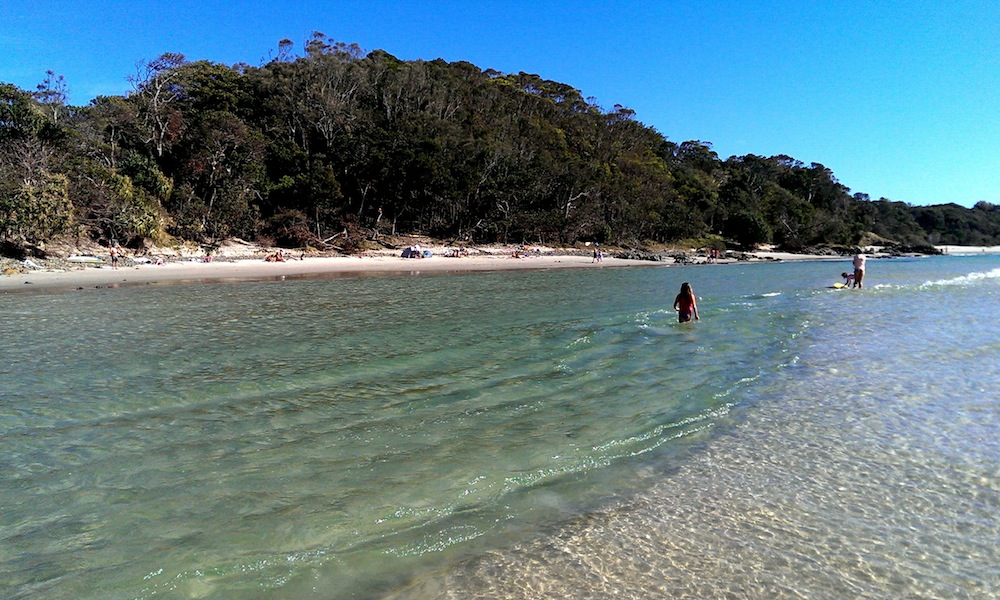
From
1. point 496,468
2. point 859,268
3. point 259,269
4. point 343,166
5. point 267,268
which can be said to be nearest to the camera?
point 496,468

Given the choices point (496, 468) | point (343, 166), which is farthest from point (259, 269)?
point (496, 468)

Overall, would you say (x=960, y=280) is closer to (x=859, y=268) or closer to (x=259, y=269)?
(x=859, y=268)

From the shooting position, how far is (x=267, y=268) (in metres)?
30.5

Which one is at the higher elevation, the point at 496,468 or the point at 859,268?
the point at 859,268

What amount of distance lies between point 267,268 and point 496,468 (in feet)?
95.4

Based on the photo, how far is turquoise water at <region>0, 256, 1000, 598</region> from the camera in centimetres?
326

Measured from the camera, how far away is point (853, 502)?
161 inches

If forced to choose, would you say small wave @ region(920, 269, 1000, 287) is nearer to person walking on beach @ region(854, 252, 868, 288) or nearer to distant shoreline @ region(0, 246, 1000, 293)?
person walking on beach @ region(854, 252, 868, 288)

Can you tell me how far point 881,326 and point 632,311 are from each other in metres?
5.88

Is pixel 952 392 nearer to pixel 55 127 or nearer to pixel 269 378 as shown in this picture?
pixel 269 378

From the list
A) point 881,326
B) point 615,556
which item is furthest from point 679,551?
point 881,326

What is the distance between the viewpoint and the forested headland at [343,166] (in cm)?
3108

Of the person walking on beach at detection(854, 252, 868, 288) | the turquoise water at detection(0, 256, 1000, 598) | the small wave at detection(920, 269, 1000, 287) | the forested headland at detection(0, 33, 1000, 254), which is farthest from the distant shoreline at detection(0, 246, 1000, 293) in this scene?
the small wave at detection(920, 269, 1000, 287)

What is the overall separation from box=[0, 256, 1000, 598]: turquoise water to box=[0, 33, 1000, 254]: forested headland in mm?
26254
